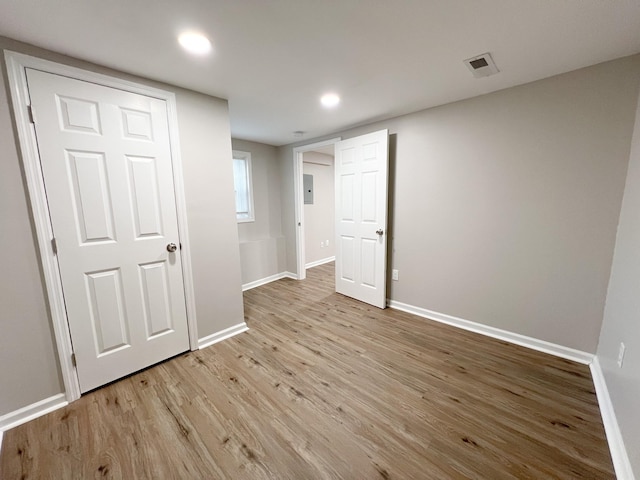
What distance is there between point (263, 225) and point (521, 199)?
3.40 m

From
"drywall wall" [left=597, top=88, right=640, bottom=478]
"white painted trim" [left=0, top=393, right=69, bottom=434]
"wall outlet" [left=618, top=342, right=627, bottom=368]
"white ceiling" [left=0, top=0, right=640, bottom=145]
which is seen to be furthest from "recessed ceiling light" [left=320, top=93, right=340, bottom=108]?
"white painted trim" [left=0, top=393, right=69, bottom=434]

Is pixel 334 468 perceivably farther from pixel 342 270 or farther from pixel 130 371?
pixel 342 270

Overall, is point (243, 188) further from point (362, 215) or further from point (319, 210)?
point (362, 215)

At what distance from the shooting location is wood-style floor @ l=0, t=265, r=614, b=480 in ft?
4.15

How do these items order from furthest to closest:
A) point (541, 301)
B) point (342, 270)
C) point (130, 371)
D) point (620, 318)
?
point (342, 270) < point (541, 301) < point (130, 371) < point (620, 318)

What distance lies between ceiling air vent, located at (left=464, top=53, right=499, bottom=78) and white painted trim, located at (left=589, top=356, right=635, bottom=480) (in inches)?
89.0

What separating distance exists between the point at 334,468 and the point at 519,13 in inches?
97.5

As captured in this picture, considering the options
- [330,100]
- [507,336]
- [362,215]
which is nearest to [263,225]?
[362,215]

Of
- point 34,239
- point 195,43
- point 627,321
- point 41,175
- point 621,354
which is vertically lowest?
point 621,354

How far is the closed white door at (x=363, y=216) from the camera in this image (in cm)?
294

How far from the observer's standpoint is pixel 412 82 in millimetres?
2023

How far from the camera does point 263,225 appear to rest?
4234 mm

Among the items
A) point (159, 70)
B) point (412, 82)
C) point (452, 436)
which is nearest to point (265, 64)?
point (159, 70)

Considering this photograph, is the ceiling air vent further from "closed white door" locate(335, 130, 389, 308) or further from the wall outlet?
the wall outlet
